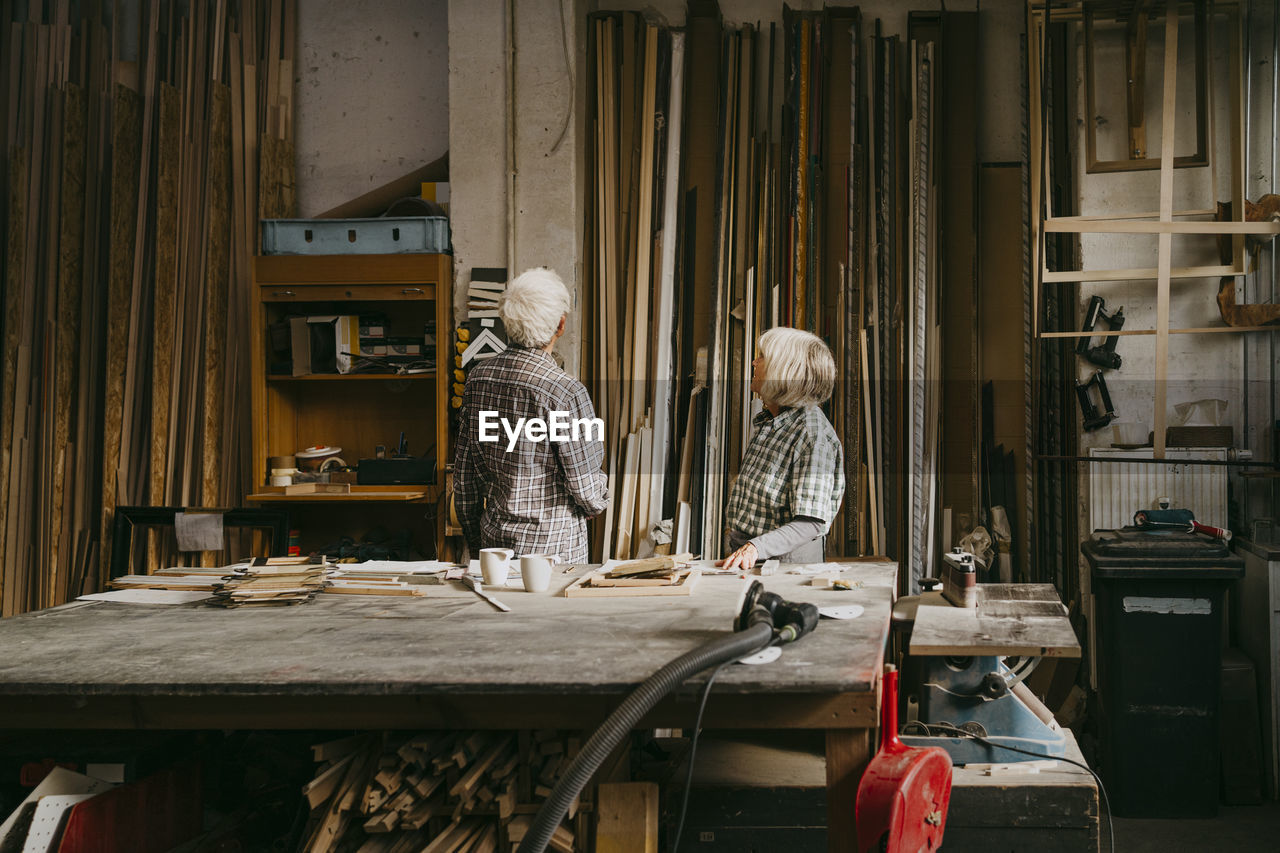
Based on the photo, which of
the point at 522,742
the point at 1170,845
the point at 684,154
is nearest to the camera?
the point at 522,742

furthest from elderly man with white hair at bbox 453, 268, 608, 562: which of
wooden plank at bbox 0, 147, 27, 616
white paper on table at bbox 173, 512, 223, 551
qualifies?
wooden plank at bbox 0, 147, 27, 616

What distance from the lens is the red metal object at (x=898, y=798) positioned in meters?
1.54

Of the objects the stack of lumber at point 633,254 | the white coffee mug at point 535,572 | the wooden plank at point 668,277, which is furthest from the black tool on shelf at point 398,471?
the white coffee mug at point 535,572

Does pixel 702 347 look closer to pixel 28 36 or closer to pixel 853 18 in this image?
pixel 853 18

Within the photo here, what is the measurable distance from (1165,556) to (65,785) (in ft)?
10.3

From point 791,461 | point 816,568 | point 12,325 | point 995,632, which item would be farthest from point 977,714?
point 12,325

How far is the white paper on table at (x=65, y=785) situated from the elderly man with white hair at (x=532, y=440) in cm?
121

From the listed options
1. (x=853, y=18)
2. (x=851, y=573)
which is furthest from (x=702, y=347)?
(x=851, y=573)

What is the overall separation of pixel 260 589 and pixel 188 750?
1.28 ft

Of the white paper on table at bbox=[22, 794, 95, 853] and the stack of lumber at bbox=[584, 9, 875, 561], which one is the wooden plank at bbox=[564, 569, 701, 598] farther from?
the stack of lumber at bbox=[584, 9, 875, 561]

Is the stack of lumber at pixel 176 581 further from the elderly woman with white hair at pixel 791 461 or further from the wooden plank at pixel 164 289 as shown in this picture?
the wooden plank at pixel 164 289

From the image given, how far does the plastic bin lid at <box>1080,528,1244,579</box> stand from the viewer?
3100 millimetres

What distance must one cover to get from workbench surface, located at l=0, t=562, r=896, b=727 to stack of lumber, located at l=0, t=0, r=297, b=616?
251 centimetres

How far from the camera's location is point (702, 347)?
14.1 ft
